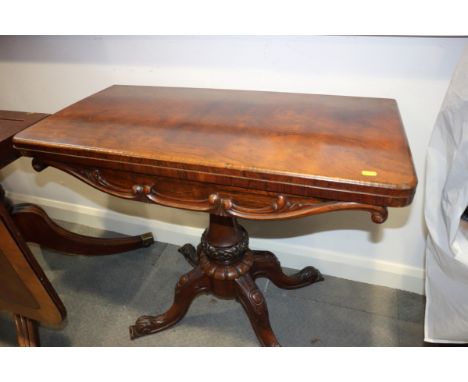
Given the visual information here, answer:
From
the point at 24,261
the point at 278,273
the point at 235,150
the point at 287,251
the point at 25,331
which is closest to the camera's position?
the point at 235,150

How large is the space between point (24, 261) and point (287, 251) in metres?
0.84

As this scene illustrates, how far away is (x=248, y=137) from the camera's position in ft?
2.12

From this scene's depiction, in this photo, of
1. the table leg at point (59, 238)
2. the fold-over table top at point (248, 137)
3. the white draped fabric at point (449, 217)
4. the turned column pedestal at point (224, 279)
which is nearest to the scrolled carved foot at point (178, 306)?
the turned column pedestal at point (224, 279)

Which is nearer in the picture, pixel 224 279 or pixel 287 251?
pixel 224 279

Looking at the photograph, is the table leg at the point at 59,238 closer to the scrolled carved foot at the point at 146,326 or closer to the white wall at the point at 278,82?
the white wall at the point at 278,82

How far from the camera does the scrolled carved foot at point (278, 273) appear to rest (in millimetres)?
1115

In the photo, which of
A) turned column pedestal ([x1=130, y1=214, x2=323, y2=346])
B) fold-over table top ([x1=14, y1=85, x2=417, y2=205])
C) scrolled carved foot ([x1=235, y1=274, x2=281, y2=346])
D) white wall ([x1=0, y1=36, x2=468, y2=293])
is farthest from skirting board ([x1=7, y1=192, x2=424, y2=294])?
fold-over table top ([x1=14, y1=85, x2=417, y2=205])

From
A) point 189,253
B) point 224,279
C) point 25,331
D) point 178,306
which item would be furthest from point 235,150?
point 25,331

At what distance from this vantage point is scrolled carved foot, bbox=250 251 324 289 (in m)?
1.12

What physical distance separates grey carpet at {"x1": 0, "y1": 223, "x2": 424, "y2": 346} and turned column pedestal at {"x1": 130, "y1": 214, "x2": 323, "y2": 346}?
0.22 feet

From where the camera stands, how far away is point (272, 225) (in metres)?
1.21

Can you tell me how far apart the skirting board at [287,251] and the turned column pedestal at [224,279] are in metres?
0.18

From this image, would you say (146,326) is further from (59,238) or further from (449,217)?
(449,217)
